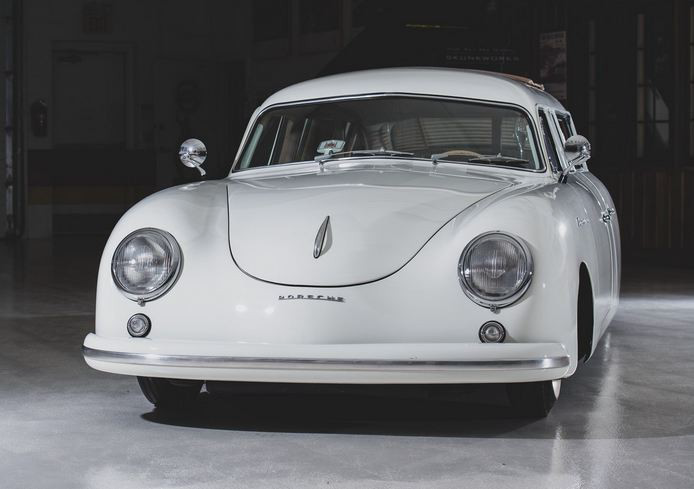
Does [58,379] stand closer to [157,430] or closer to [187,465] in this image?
[157,430]

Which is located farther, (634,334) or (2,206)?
(2,206)

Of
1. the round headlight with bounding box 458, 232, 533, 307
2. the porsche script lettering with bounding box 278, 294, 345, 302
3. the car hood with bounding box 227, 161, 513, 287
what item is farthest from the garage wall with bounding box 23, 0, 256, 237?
the round headlight with bounding box 458, 232, 533, 307

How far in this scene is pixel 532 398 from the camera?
4.11m

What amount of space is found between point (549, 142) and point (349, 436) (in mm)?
1823

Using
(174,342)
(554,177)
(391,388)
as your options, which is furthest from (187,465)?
(554,177)

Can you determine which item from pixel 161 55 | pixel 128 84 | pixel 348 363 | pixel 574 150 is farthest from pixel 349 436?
pixel 161 55

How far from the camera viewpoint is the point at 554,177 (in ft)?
15.5

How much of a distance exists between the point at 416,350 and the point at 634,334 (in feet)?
10.9

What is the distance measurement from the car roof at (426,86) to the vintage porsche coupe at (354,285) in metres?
0.54

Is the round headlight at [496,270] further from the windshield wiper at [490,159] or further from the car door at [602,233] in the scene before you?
the windshield wiper at [490,159]

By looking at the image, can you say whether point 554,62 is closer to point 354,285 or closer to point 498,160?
point 498,160

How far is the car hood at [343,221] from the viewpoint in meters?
3.80

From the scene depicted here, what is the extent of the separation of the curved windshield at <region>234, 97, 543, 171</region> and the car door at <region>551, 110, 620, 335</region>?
35cm

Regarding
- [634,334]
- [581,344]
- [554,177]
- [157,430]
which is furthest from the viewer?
[634,334]
